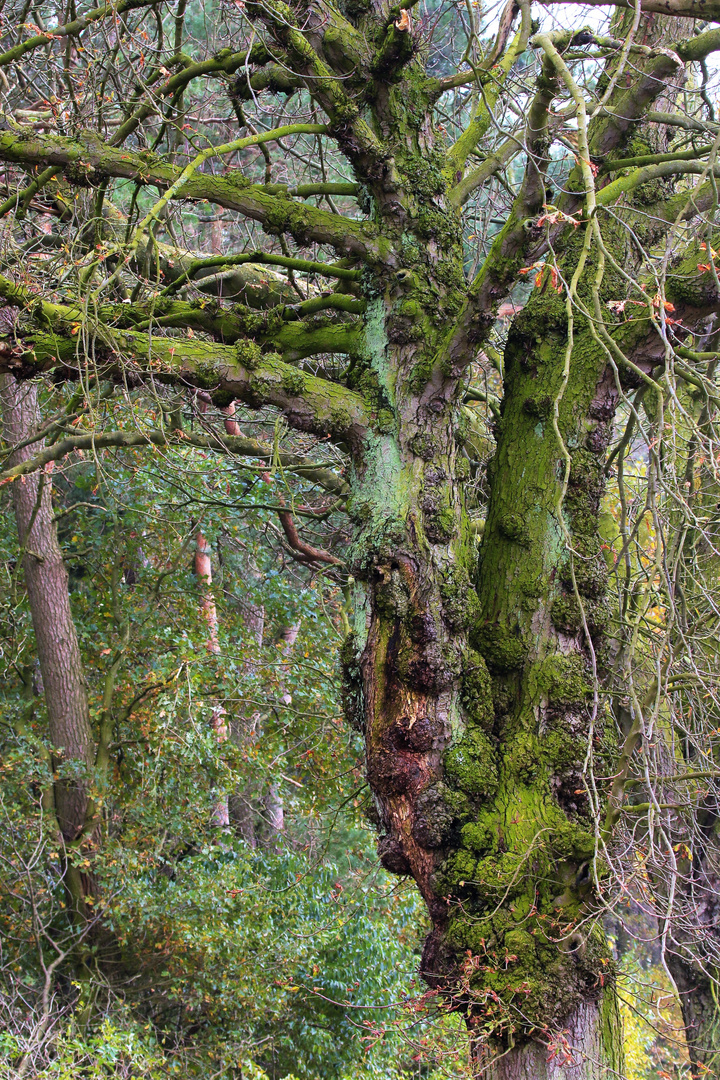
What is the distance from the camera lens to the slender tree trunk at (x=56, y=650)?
6660 millimetres

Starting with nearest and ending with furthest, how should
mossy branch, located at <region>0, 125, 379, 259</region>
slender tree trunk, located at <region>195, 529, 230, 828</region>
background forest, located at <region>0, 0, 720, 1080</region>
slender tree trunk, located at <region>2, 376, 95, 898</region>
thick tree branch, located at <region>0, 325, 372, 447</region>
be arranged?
thick tree branch, located at <region>0, 325, 372, 447</region>, mossy branch, located at <region>0, 125, 379, 259</region>, background forest, located at <region>0, 0, 720, 1080</region>, slender tree trunk, located at <region>195, 529, 230, 828</region>, slender tree trunk, located at <region>2, 376, 95, 898</region>

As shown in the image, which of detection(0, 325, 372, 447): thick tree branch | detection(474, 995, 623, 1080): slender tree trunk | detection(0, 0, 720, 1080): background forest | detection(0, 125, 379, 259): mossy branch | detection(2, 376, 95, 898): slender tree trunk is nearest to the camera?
detection(474, 995, 623, 1080): slender tree trunk

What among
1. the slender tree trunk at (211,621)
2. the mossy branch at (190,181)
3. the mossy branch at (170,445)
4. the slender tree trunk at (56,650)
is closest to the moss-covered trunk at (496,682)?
the mossy branch at (190,181)

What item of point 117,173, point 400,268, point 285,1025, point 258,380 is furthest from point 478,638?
point 285,1025

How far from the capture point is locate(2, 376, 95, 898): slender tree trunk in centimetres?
666

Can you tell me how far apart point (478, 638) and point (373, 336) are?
1248 millimetres

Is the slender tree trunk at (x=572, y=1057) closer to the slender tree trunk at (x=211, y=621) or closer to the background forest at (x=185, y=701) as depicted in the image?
the background forest at (x=185, y=701)

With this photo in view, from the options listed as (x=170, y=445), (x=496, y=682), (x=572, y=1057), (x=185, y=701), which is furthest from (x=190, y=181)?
(x=185, y=701)

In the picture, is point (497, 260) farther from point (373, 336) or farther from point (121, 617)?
point (121, 617)

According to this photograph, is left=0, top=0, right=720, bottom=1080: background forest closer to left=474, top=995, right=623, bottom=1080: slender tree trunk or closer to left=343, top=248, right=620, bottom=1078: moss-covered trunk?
left=343, top=248, right=620, bottom=1078: moss-covered trunk

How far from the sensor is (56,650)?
6742mm

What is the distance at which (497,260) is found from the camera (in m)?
2.77

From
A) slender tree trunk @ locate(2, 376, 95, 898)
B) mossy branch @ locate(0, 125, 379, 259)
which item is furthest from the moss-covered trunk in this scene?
slender tree trunk @ locate(2, 376, 95, 898)

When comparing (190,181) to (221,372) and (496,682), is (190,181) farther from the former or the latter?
(496,682)
